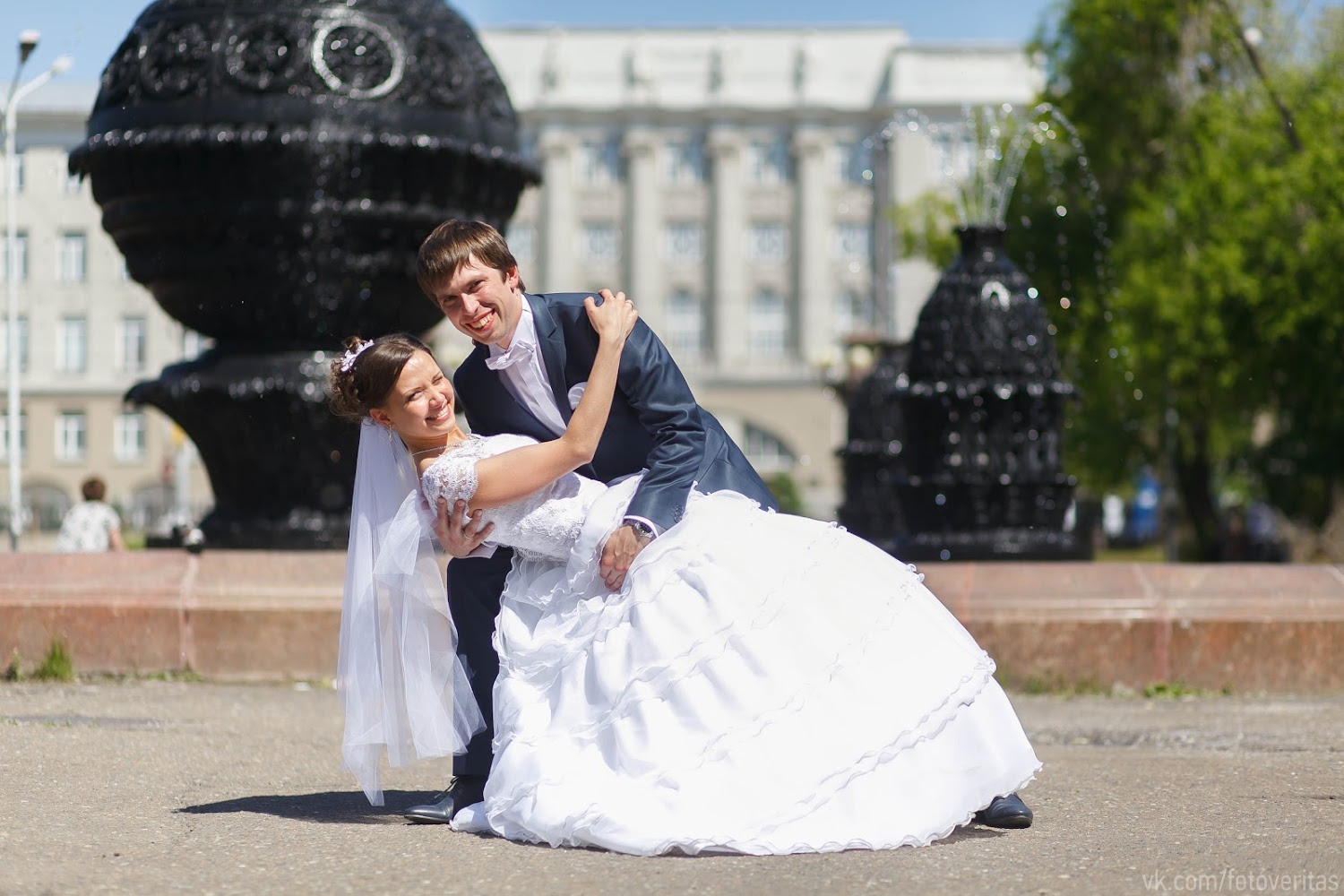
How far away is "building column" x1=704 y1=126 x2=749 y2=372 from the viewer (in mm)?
82500

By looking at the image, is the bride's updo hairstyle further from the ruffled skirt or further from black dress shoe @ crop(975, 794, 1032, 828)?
black dress shoe @ crop(975, 794, 1032, 828)

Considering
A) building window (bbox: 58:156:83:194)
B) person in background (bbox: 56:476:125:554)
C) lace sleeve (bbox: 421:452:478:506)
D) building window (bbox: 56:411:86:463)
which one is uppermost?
building window (bbox: 58:156:83:194)

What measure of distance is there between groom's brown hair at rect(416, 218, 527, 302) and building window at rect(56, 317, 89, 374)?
8782 millimetres

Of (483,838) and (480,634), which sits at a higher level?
(480,634)

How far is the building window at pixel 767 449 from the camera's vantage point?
8156 centimetres

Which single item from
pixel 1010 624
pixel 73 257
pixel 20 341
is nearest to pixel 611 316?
pixel 1010 624

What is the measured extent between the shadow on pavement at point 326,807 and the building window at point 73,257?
22.8ft

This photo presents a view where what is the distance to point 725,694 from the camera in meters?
4.64

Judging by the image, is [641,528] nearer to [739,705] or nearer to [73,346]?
[739,705]

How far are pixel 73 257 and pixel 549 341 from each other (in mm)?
8135

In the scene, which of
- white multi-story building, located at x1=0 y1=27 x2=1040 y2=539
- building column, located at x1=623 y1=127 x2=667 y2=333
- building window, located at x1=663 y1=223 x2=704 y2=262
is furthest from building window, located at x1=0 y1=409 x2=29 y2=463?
building window, located at x1=663 y1=223 x2=704 y2=262

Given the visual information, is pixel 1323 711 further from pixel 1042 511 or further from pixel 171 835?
pixel 171 835

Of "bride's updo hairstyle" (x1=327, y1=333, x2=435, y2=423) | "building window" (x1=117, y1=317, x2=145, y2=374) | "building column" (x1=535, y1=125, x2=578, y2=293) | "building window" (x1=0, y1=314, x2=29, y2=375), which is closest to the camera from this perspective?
"bride's updo hairstyle" (x1=327, y1=333, x2=435, y2=423)

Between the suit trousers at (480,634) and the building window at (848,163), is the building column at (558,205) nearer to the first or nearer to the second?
the building window at (848,163)
